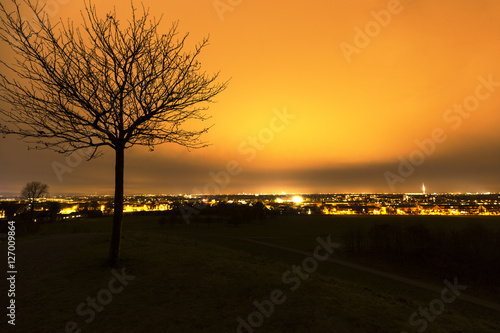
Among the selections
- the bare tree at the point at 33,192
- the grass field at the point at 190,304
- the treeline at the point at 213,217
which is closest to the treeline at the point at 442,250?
the grass field at the point at 190,304

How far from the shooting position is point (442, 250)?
27.8 metres

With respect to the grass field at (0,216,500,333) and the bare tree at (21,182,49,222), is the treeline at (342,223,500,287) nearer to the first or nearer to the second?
the grass field at (0,216,500,333)

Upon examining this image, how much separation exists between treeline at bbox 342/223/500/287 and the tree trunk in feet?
101

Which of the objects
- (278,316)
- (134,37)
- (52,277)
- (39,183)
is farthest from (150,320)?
(39,183)

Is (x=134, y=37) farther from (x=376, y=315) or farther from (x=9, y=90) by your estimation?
(x=376, y=315)

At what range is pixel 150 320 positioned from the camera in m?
5.93

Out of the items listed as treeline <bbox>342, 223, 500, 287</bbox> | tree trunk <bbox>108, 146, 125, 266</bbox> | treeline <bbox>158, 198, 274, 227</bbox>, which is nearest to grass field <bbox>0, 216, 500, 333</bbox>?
tree trunk <bbox>108, 146, 125, 266</bbox>

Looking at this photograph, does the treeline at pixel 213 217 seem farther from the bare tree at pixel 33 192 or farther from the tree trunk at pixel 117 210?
the tree trunk at pixel 117 210

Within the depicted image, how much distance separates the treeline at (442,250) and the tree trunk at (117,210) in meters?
30.8

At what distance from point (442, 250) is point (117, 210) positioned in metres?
33.2

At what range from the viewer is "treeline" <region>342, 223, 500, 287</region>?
24.7 m

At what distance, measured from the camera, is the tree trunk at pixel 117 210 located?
981cm

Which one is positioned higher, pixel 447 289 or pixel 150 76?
pixel 150 76

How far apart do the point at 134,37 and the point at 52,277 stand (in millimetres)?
9192
